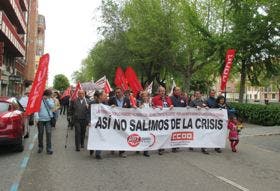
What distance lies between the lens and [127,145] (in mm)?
12688

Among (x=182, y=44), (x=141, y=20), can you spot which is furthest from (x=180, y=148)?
(x=141, y=20)

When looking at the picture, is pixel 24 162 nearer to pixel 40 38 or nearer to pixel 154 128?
pixel 154 128

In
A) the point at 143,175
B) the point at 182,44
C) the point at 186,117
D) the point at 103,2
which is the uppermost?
the point at 103,2

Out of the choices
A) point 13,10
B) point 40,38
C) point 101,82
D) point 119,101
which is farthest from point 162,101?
point 40,38

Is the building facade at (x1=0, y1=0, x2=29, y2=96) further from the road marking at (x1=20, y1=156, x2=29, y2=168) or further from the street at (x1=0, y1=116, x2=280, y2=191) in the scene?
the street at (x1=0, y1=116, x2=280, y2=191)

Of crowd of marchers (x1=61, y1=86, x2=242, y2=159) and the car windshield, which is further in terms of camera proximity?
crowd of marchers (x1=61, y1=86, x2=242, y2=159)

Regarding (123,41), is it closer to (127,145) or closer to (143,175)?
(127,145)

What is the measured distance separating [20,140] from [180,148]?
437 centimetres

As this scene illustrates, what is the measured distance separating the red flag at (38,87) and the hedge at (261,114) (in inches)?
Result: 587

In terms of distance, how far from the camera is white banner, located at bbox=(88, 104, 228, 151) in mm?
12477

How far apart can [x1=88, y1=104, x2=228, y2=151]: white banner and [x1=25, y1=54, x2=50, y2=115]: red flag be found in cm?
132

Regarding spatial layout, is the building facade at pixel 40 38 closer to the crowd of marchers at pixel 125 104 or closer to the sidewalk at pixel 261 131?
the sidewalk at pixel 261 131

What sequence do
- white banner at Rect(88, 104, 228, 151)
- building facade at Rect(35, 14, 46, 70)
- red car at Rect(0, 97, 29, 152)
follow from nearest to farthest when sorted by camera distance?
red car at Rect(0, 97, 29, 152), white banner at Rect(88, 104, 228, 151), building facade at Rect(35, 14, 46, 70)

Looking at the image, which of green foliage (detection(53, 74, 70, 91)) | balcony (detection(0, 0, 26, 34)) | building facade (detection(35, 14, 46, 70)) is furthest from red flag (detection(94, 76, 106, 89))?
green foliage (detection(53, 74, 70, 91))
